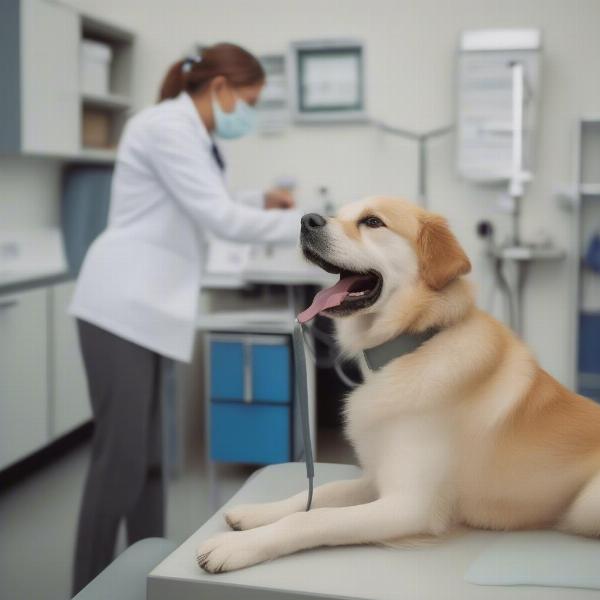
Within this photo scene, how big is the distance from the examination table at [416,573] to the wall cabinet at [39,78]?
2577mm

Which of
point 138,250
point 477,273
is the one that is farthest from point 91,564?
point 477,273

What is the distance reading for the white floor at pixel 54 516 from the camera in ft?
7.19

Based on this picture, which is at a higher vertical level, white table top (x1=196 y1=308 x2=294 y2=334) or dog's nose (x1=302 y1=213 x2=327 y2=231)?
dog's nose (x1=302 y1=213 x2=327 y2=231)

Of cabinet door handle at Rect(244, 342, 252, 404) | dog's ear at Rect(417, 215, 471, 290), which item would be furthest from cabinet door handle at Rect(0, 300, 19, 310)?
dog's ear at Rect(417, 215, 471, 290)

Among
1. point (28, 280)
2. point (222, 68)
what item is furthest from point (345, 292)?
point (28, 280)

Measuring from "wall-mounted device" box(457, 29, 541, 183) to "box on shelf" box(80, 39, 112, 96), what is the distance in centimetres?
169

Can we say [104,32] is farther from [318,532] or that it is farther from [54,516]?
[318,532]

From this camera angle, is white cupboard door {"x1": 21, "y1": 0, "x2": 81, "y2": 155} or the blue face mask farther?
white cupboard door {"x1": 21, "y1": 0, "x2": 81, "y2": 155}

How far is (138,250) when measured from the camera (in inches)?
72.4

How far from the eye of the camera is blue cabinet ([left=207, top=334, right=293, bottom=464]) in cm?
288

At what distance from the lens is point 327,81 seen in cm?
376

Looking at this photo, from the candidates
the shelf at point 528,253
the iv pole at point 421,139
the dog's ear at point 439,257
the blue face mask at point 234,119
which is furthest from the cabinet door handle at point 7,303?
the dog's ear at point 439,257

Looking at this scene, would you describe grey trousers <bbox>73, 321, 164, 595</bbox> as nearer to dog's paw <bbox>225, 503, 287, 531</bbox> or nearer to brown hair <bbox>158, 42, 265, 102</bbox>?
brown hair <bbox>158, 42, 265, 102</bbox>

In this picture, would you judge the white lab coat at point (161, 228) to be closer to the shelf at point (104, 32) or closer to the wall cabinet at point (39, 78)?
the wall cabinet at point (39, 78)
